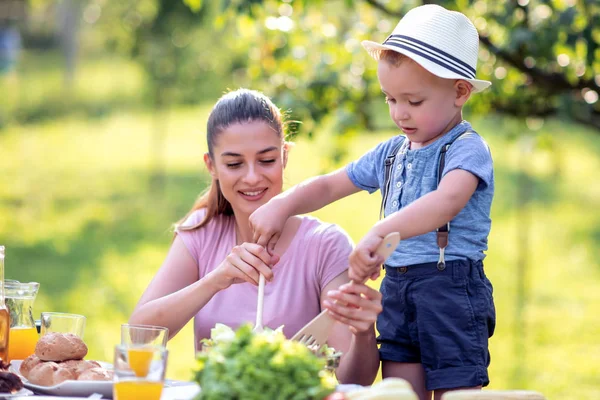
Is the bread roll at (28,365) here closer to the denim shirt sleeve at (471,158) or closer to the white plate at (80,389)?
the white plate at (80,389)

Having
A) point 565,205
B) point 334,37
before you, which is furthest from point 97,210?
point 334,37

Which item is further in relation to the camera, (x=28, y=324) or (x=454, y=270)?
(x=28, y=324)

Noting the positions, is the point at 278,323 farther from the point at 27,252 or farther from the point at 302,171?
the point at 302,171

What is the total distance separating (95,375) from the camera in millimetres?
2217

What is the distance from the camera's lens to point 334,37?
554cm

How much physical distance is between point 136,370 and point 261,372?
36 centimetres

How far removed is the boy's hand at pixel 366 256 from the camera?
2.01 meters

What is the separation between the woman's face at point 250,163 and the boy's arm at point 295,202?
24 centimetres

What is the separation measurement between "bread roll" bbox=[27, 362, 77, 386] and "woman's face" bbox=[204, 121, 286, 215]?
855 millimetres

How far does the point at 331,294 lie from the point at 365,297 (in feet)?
0.27

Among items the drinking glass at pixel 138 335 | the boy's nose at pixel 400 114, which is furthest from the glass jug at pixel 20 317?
the boy's nose at pixel 400 114

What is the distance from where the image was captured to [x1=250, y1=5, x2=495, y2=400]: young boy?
2244mm

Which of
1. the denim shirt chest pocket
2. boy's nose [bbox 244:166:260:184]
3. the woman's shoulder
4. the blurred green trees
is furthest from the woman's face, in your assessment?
the blurred green trees

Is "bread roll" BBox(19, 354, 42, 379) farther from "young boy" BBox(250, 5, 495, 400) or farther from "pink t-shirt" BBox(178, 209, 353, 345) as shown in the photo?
"young boy" BBox(250, 5, 495, 400)
